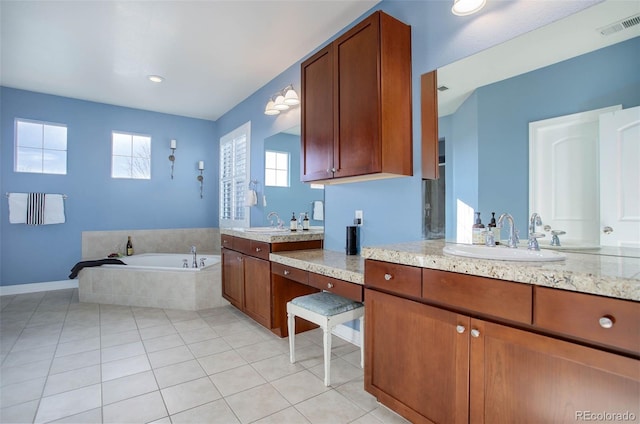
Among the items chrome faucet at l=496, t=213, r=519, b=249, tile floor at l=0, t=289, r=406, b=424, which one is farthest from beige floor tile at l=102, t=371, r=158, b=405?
chrome faucet at l=496, t=213, r=519, b=249

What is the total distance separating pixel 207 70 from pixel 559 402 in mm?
3907

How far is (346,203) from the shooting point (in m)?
2.69

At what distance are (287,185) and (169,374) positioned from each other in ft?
6.80

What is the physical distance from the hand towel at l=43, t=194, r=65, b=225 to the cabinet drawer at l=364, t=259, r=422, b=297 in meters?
4.61

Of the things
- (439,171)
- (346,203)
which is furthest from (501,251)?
(346,203)

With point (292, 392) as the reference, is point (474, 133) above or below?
above

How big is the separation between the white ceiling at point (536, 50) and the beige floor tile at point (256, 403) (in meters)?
2.01

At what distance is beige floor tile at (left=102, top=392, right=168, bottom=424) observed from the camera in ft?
5.33

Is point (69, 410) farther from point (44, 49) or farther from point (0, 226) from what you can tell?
point (0, 226)

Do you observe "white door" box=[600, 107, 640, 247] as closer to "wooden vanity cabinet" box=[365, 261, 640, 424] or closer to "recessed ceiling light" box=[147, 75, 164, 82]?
"wooden vanity cabinet" box=[365, 261, 640, 424]

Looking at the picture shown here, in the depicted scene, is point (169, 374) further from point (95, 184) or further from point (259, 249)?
point (95, 184)

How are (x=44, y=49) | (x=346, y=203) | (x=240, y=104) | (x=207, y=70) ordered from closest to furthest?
1. (x=346, y=203)
2. (x=44, y=49)
3. (x=207, y=70)
4. (x=240, y=104)

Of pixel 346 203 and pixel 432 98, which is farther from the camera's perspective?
pixel 346 203

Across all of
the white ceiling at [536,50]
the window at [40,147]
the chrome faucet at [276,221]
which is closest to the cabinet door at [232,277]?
the chrome faucet at [276,221]
